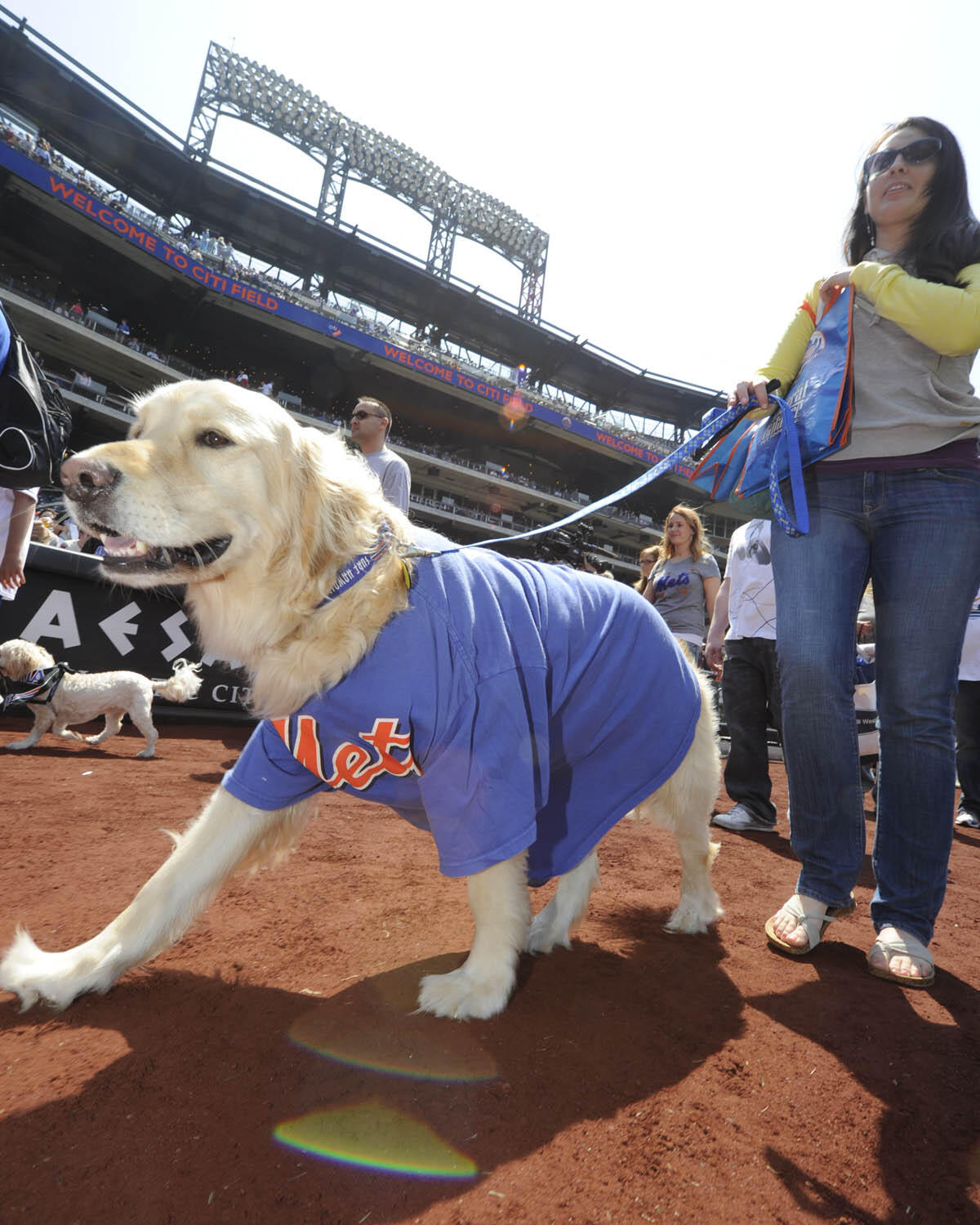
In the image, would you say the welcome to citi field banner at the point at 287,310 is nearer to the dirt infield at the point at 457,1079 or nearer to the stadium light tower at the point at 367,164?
the stadium light tower at the point at 367,164

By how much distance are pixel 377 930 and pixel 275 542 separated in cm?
119

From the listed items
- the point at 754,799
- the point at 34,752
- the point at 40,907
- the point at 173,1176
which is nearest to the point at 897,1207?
the point at 173,1176

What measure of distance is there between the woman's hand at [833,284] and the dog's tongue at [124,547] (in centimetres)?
211

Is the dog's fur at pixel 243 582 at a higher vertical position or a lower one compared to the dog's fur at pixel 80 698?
higher

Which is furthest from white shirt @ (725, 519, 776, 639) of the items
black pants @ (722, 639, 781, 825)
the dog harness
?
the dog harness

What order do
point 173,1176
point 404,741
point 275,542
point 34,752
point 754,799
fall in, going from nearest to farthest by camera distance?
point 173,1176 → point 404,741 → point 275,542 → point 754,799 → point 34,752

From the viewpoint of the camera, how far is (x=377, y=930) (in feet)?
6.77

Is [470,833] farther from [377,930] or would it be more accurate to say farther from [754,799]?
[754,799]

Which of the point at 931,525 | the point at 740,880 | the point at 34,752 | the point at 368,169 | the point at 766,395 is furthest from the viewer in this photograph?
the point at 368,169

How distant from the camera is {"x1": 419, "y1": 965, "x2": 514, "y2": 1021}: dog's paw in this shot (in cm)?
161

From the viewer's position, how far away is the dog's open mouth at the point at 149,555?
64.3 inches

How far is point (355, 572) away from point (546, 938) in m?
1.29

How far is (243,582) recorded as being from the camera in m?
1.73

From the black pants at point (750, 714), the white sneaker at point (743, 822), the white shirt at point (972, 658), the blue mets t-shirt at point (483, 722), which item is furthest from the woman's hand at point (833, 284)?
the white shirt at point (972, 658)
